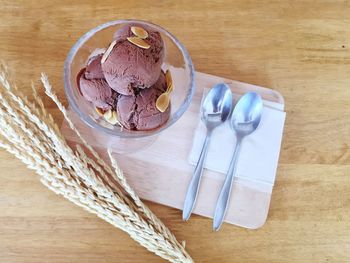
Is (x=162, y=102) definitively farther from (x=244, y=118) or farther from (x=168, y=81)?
(x=244, y=118)

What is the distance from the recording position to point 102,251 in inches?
30.1

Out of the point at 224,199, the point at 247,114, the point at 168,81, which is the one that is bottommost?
the point at 224,199

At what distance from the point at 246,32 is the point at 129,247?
0.55 metres

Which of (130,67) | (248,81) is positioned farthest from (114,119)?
(248,81)

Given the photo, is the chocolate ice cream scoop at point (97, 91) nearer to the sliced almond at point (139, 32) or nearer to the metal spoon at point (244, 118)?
the sliced almond at point (139, 32)

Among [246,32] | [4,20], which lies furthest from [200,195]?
[4,20]

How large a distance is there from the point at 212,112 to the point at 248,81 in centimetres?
14

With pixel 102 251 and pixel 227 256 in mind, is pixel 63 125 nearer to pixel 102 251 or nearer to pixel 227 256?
pixel 102 251

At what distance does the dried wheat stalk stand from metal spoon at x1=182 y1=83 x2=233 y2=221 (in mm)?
106

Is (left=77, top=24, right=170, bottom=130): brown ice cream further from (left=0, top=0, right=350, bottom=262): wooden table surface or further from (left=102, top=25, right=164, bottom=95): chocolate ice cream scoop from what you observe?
(left=0, top=0, right=350, bottom=262): wooden table surface

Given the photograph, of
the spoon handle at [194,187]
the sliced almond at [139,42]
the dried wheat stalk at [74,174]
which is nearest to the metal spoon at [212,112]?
the spoon handle at [194,187]

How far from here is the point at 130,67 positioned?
650 millimetres

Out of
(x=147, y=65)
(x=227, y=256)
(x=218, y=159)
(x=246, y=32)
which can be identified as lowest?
(x=227, y=256)

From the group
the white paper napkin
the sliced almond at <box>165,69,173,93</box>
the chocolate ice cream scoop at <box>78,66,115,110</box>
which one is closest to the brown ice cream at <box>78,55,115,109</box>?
the chocolate ice cream scoop at <box>78,66,115,110</box>
